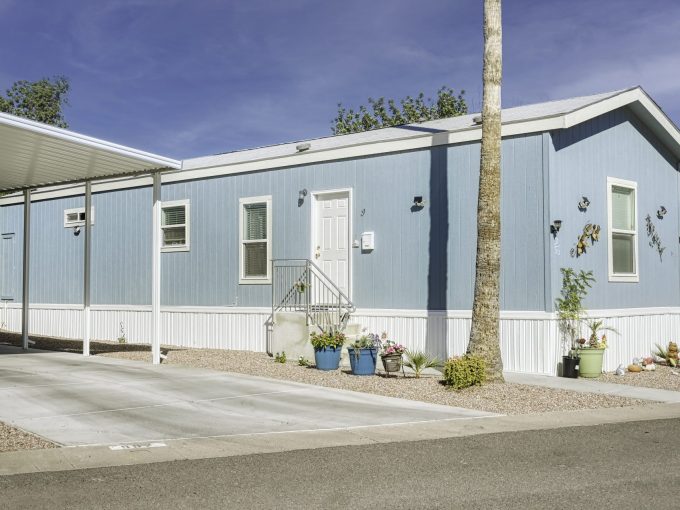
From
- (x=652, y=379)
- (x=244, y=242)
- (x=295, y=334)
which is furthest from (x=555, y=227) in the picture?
(x=244, y=242)

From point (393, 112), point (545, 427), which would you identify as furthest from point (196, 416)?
point (393, 112)

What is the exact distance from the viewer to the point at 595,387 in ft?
34.3

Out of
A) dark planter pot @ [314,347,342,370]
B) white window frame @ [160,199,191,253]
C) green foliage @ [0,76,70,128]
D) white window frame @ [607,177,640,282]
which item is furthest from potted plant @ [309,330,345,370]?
green foliage @ [0,76,70,128]

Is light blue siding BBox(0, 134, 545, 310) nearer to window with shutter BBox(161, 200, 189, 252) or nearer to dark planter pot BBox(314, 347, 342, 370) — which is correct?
window with shutter BBox(161, 200, 189, 252)

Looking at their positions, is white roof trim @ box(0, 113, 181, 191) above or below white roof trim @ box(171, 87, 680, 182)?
below

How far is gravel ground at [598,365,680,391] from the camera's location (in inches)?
437

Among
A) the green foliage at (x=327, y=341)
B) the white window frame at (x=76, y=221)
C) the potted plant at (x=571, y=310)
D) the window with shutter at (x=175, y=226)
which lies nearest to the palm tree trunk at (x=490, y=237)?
the potted plant at (x=571, y=310)

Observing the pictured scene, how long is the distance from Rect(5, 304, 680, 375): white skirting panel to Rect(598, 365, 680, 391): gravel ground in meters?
0.43

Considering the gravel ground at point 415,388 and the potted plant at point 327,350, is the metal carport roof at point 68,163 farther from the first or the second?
the potted plant at point 327,350

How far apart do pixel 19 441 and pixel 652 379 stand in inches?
352

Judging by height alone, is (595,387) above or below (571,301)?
below

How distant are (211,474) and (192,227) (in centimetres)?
1061

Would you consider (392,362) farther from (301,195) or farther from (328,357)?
(301,195)

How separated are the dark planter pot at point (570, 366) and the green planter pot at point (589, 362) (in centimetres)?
15
